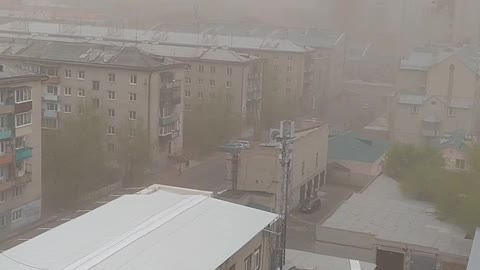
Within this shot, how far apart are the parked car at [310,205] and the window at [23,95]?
5.91 feet

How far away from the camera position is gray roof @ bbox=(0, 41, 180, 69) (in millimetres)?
5664

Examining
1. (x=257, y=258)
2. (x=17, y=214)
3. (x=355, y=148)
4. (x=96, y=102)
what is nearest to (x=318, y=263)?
(x=257, y=258)

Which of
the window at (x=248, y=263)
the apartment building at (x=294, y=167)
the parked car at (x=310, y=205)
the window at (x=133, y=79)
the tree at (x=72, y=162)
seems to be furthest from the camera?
the window at (x=133, y=79)

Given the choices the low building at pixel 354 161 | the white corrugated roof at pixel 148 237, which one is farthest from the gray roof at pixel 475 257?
the low building at pixel 354 161

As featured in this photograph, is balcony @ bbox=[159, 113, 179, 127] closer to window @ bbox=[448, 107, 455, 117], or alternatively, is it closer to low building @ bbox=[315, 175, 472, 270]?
low building @ bbox=[315, 175, 472, 270]

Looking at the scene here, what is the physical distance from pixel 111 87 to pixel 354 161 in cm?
188

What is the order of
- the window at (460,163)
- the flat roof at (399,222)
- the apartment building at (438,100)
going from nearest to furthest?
the flat roof at (399,222) < the window at (460,163) < the apartment building at (438,100)

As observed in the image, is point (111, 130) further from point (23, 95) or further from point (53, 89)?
point (23, 95)

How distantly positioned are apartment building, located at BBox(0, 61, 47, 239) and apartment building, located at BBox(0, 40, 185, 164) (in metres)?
1.02

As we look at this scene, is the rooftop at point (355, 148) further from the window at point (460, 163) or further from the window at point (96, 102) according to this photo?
the window at point (96, 102)

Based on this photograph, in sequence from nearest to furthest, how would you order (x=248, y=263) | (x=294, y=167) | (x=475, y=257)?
(x=248, y=263)
(x=475, y=257)
(x=294, y=167)

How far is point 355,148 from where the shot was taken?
228 inches

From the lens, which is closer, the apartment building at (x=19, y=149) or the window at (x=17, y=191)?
the apartment building at (x=19, y=149)

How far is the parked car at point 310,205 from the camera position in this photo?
478 centimetres
